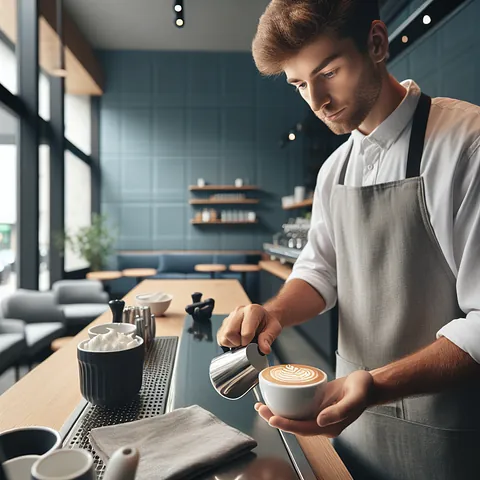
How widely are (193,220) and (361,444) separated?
698 cm

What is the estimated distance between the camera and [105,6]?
251 inches

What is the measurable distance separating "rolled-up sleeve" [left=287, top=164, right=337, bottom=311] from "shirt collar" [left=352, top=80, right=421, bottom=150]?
229 millimetres

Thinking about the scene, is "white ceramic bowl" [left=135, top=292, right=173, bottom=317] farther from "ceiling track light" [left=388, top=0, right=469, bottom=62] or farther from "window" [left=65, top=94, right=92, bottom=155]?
"window" [left=65, top=94, right=92, bottom=155]

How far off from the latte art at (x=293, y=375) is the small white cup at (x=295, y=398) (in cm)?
1

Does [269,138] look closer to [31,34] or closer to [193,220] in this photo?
[193,220]

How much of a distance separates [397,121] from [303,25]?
0.36 m

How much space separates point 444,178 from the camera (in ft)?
3.40

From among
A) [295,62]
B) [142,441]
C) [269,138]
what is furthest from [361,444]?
[269,138]

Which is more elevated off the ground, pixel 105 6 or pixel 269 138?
pixel 105 6

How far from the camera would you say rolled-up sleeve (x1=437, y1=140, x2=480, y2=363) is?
87 cm

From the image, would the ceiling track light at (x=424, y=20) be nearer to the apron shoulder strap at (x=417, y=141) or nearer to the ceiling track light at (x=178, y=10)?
the ceiling track light at (x=178, y=10)

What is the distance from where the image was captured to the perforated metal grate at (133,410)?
0.77 meters

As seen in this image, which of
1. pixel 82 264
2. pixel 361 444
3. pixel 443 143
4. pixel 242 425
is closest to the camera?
pixel 242 425

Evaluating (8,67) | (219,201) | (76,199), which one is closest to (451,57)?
(8,67)
